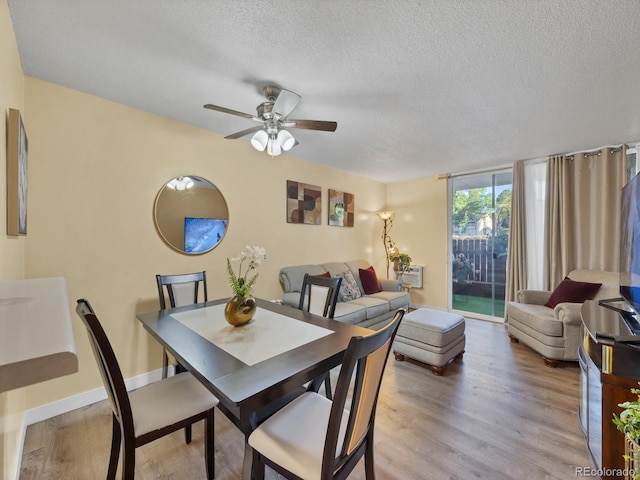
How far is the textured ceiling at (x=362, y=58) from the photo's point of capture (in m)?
1.43

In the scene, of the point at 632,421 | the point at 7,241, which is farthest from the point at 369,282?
the point at 7,241

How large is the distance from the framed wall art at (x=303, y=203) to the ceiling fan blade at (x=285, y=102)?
5.57 ft

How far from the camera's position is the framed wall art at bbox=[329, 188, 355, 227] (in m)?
4.43

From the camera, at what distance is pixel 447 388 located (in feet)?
7.89

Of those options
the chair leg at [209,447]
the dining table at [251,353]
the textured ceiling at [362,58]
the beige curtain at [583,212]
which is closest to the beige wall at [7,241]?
the textured ceiling at [362,58]

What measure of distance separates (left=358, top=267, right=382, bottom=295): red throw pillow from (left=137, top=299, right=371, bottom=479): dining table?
2.30 metres

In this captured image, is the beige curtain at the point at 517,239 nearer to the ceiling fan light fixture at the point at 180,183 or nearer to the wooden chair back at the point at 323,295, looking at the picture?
the wooden chair back at the point at 323,295

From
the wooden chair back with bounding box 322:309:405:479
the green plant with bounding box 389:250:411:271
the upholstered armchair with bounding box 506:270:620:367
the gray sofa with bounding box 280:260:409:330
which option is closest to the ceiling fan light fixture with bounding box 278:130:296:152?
the wooden chair back with bounding box 322:309:405:479

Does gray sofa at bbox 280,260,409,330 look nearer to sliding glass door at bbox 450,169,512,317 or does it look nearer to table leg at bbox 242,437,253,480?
sliding glass door at bbox 450,169,512,317

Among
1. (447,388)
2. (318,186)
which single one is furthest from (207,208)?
(447,388)

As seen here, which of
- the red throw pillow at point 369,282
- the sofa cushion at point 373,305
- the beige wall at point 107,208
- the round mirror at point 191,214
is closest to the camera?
the beige wall at point 107,208

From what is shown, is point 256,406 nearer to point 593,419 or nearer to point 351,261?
point 593,419

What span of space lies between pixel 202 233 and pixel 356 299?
220 cm

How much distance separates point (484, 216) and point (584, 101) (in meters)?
2.41
